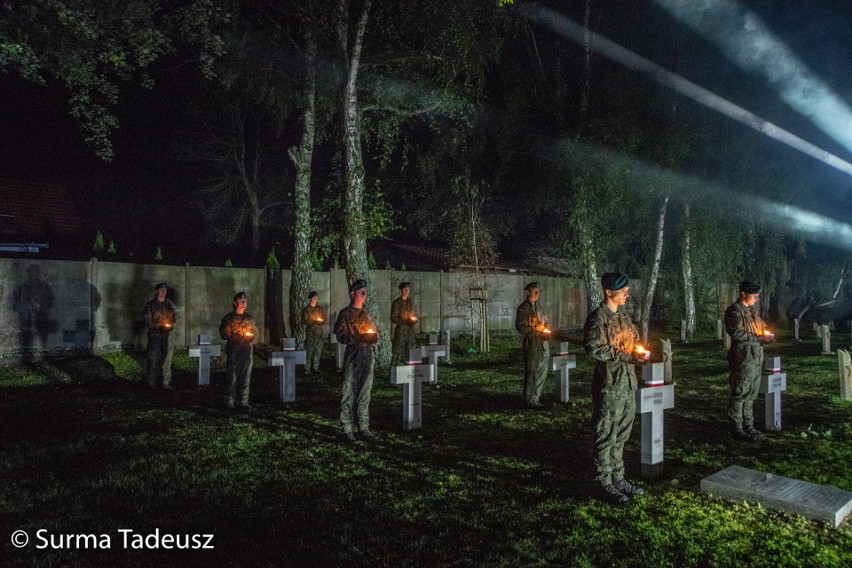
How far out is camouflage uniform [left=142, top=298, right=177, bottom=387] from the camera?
12.3m

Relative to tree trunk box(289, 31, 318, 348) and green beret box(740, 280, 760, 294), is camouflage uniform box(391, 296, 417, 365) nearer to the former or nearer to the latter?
tree trunk box(289, 31, 318, 348)

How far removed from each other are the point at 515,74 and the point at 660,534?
744 inches

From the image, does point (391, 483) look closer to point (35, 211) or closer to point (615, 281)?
point (615, 281)

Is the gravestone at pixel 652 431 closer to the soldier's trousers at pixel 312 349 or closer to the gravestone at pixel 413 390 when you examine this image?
the gravestone at pixel 413 390

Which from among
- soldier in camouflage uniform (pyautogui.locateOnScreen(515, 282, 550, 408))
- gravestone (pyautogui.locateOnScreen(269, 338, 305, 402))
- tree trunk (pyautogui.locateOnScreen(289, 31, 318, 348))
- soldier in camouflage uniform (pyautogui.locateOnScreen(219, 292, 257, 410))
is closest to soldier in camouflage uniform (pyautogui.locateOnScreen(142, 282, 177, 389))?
soldier in camouflage uniform (pyautogui.locateOnScreen(219, 292, 257, 410))

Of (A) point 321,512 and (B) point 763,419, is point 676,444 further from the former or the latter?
(A) point 321,512

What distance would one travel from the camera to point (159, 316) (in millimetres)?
12258

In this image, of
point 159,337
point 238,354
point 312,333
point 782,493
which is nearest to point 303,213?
point 312,333

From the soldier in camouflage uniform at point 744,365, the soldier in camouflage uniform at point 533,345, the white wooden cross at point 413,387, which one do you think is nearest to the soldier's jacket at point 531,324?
the soldier in camouflage uniform at point 533,345

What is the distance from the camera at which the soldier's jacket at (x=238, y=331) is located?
1052cm

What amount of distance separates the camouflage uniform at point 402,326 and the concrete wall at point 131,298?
3.43 metres

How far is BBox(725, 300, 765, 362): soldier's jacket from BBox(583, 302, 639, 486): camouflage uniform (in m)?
3.51

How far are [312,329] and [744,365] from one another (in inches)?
393

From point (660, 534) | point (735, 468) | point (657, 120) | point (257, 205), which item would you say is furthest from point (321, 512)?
point (257, 205)
